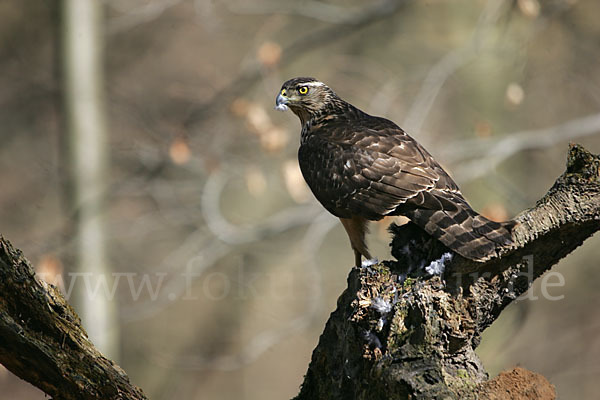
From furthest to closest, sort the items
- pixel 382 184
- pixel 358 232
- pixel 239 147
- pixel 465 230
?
1. pixel 239 147
2. pixel 358 232
3. pixel 382 184
4. pixel 465 230

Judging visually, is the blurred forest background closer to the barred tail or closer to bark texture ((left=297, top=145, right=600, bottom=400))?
the barred tail

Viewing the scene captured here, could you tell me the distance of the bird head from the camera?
16.4 ft

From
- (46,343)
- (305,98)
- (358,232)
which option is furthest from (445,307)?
(305,98)

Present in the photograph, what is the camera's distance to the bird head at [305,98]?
16.4 feet

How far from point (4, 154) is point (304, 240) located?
11.5ft

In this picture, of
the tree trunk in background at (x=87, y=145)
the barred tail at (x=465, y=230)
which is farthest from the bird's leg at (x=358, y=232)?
the tree trunk in background at (x=87, y=145)

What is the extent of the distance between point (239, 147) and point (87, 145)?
161 centimetres

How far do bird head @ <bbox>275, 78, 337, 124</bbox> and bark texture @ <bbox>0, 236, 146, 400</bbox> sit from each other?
2624 millimetres

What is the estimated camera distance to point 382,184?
3799 millimetres

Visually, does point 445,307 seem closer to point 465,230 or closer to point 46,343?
point 465,230

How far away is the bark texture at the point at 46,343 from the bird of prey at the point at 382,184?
152 centimetres

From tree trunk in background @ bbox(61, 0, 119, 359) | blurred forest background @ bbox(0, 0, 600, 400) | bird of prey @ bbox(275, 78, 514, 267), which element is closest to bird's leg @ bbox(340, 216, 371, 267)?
bird of prey @ bbox(275, 78, 514, 267)

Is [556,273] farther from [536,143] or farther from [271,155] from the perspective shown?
[271,155]

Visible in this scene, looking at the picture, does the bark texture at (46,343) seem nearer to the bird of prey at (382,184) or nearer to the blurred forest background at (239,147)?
the bird of prey at (382,184)
